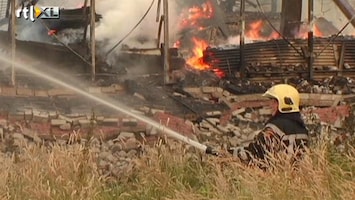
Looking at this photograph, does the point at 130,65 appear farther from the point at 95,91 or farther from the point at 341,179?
the point at 341,179

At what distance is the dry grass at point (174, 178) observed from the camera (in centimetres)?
581

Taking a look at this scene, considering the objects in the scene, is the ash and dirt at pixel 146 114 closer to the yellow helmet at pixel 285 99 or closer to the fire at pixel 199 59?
the fire at pixel 199 59

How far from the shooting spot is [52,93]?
468 inches

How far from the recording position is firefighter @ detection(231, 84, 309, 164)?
21.7 feet

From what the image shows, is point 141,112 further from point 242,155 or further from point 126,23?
point 126,23

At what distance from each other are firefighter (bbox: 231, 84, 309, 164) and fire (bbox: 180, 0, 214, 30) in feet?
35.3

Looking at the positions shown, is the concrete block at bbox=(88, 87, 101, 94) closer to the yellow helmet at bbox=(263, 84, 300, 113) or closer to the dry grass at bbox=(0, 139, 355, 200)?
the dry grass at bbox=(0, 139, 355, 200)

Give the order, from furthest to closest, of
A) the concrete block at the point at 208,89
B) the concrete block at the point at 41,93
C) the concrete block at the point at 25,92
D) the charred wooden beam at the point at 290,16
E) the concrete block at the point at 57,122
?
the charred wooden beam at the point at 290,16, the concrete block at the point at 208,89, the concrete block at the point at 41,93, the concrete block at the point at 25,92, the concrete block at the point at 57,122

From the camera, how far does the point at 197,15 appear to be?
1838cm

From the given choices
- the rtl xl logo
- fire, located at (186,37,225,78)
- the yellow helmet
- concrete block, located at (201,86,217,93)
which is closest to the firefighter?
the yellow helmet

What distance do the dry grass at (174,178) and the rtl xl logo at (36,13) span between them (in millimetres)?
7654

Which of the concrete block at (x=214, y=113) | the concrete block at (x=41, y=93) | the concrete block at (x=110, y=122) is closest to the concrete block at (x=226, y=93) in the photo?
the concrete block at (x=214, y=113)

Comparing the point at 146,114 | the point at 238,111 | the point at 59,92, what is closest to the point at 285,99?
the point at 146,114

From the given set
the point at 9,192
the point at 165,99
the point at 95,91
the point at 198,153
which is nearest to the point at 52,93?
the point at 95,91
